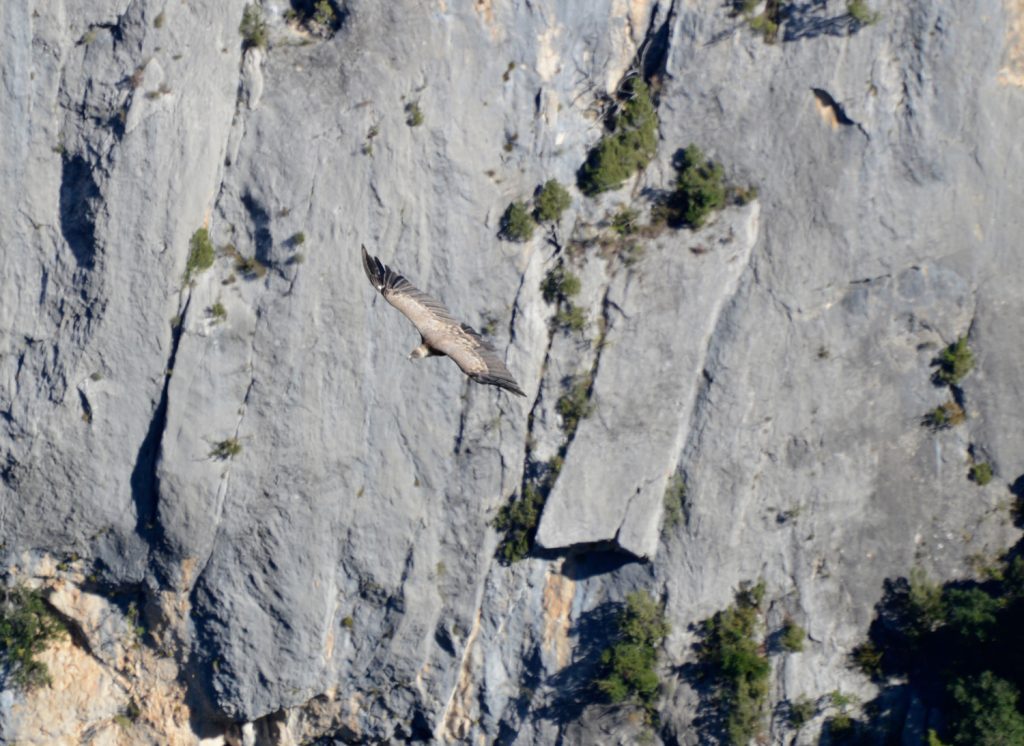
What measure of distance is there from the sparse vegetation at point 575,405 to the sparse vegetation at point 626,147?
3.25 metres

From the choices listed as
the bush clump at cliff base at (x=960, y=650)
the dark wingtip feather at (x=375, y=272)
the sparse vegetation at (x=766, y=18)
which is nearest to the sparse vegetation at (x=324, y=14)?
the sparse vegetation at (x=766, y=18)

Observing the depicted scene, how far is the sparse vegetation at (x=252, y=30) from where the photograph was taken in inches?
975

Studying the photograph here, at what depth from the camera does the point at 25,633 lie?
82.6 ft

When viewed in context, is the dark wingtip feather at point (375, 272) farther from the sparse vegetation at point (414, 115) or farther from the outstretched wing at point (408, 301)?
the sparse vegetation at point (414, 115)

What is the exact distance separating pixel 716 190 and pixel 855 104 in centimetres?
267

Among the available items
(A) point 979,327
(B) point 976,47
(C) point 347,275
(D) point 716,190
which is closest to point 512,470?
(C) point 347,275

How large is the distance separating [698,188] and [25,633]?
44.2 ft

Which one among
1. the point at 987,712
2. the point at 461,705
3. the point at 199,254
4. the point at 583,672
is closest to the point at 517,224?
the point at 199,254

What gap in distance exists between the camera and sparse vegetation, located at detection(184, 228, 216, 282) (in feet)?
80.7

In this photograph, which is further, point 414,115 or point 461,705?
point 461,705

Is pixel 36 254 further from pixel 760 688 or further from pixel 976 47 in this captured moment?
pixel 976 47

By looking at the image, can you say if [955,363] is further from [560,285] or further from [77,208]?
[77,208]

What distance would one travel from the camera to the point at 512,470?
25047mm

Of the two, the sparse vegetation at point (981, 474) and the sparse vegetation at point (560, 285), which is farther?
the sparse vegetation at point (560, 285)
